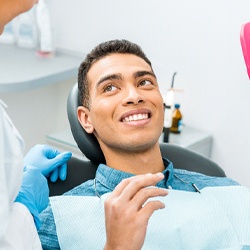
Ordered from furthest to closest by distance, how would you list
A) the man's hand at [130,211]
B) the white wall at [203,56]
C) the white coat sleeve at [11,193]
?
the white wall at [203,56], the man's hand at [130,211], the white coat sleeve at [11,193]

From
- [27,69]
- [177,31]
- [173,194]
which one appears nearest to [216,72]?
[177,31]

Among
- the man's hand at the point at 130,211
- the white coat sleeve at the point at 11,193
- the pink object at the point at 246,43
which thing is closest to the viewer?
the white coat sleeve at the point at 11,193

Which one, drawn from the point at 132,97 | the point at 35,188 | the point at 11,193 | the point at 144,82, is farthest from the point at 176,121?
the point at 11,193

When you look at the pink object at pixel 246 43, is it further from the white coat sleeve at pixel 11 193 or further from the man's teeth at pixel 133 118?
the white coat sleeve at pixel 11 193

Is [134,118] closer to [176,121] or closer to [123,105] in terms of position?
[123,105]

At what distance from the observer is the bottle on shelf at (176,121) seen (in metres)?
2.74

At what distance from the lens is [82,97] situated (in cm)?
184

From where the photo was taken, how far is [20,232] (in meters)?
1.17

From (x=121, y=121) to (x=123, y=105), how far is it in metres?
0.05

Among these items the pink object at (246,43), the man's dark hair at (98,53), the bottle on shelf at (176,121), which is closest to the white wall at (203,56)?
the bottle on shelf at (176,121)

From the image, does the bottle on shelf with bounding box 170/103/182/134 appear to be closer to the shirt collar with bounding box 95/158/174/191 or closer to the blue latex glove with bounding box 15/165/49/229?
the shirt collar with bounding box 95/158/174/191

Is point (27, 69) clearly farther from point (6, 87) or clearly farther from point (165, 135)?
point (165, 135)

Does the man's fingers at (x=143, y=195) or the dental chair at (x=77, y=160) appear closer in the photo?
the man's fingers at (x=143, y=195)

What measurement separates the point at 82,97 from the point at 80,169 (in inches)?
9.5
